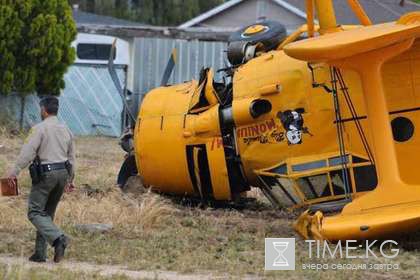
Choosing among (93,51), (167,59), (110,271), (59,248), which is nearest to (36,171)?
(59,248)

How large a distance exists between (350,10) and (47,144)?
2355cm

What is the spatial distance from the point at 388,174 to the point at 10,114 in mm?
16572

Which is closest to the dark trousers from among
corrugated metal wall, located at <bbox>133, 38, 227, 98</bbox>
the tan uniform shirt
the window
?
the tan uniform shirt

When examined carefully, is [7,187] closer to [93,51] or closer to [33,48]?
[33,48]

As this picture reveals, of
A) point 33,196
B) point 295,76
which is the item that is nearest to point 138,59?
point 295,76

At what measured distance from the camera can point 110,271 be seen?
7.70 metres

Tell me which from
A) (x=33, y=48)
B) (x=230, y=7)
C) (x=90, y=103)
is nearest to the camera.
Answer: (x=33, y=48)

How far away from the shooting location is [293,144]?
1013 centimetres

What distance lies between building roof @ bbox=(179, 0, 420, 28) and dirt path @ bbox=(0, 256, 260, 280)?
22.9 meters

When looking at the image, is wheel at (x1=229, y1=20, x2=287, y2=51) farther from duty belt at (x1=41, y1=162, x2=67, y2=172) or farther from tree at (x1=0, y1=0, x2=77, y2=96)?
tree at (x1=0, y1=0, x2=77, y2=96)

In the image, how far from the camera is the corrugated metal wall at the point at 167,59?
87.2 ft

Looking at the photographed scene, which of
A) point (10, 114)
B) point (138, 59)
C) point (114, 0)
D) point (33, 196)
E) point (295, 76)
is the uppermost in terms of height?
point (114, 0)

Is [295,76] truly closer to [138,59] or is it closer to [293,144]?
[293,144]

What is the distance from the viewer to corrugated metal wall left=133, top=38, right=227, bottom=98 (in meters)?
26.6
